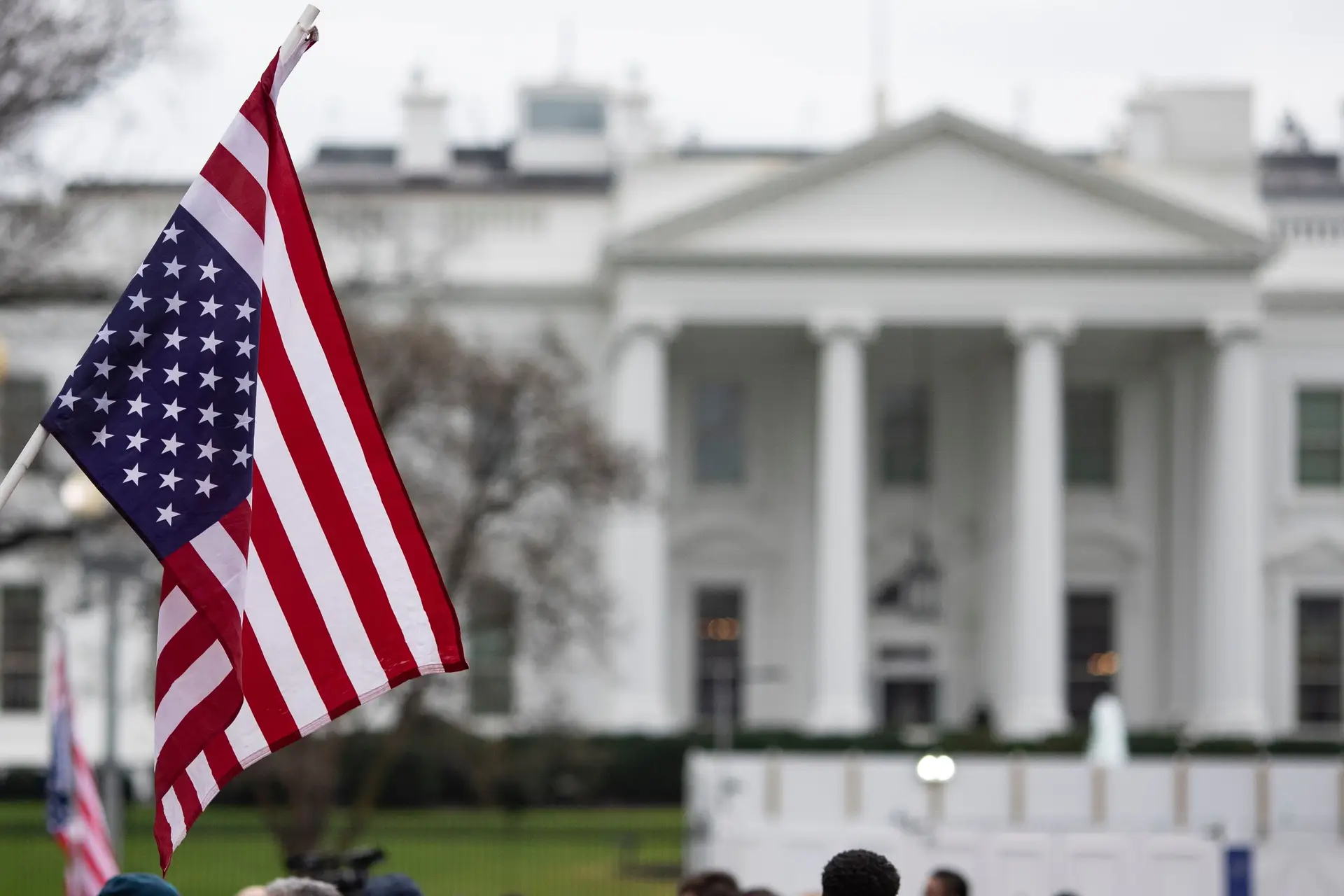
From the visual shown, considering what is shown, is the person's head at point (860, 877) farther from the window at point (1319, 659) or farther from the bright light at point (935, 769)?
the window at point (1319, 659)

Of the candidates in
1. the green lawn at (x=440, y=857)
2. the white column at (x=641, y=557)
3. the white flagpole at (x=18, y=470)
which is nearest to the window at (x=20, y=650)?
the white column at (x=641, y=557)

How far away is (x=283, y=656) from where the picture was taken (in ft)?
21.8

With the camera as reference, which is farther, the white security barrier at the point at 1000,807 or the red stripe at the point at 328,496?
the white security barrier at the point at 1000,807

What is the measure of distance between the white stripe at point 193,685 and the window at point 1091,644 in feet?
149

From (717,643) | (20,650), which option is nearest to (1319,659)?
(717,643)

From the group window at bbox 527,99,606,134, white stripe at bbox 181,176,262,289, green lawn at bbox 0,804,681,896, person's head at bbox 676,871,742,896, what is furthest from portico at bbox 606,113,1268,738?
white stripe at bbox 181,176,262,289

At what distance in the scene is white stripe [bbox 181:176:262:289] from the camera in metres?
6.58

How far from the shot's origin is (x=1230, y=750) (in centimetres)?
4425

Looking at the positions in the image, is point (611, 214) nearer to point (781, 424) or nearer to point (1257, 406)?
point (781, 424)

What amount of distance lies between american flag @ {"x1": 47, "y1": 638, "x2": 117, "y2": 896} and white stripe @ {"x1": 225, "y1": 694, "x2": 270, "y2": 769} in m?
6.83

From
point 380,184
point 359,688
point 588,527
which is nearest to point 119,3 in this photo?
point 359,688

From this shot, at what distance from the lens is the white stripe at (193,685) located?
6582 millimetres

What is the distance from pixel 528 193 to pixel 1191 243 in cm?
1534

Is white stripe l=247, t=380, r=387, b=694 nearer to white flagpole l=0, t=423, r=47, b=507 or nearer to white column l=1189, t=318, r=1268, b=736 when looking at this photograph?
white flagpole l=0, t=423, r=47, b=507
